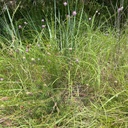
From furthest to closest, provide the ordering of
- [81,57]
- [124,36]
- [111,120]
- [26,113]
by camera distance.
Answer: [124,36], [81,57], [26,113], [111,120]

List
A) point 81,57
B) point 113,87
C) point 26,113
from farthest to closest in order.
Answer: point 81,57, point 113,87, point 26,113

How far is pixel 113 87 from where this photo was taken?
1.83m

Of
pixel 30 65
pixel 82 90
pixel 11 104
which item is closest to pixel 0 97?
pixel 11 104

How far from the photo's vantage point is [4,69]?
2117 mm

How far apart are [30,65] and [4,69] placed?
0.91 feet

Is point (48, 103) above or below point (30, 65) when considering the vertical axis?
below

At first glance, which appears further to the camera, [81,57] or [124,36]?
[124,36]

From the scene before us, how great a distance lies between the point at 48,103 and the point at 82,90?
0.24 m

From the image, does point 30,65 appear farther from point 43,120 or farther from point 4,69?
point 43,120

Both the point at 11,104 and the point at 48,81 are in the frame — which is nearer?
the point at 11,104

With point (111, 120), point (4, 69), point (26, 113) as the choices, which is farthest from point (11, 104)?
point (111, 120)

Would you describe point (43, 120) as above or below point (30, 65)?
below

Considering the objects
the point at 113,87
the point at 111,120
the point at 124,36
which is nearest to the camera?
the point at 111,120

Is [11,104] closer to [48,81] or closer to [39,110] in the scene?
[39,110]
